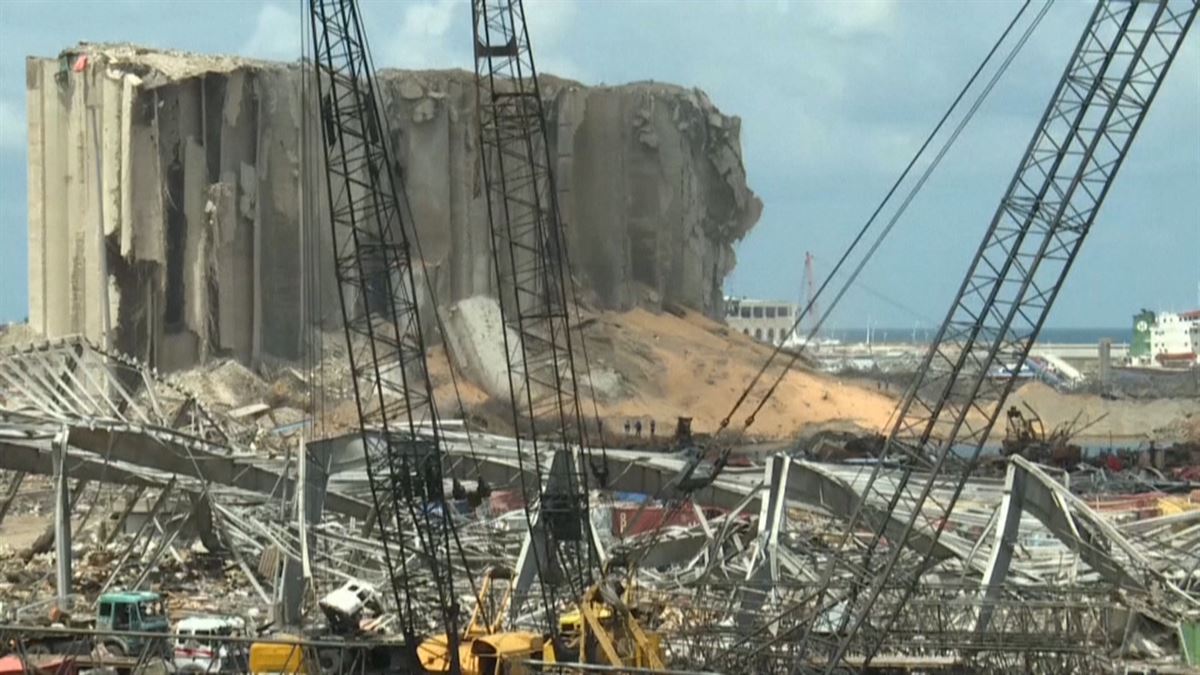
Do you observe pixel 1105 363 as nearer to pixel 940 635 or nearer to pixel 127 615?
pixel 940 635

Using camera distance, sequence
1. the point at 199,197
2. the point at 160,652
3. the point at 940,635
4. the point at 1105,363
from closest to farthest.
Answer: the point at 160,652 < the point at 940,635 < the point at 199,197 < the point at 1105,363

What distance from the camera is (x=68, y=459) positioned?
176ft

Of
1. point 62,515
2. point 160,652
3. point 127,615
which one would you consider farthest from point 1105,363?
point 160,652

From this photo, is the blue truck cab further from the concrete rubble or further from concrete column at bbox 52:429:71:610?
the concrete rubble

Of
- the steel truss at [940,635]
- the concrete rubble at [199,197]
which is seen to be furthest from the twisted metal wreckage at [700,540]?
the concrete rubble at [199,197]

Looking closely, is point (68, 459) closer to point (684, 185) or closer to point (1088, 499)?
point (1088, 499)

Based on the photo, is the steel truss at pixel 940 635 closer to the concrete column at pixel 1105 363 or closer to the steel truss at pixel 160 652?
the steel truss at pixel 160 652

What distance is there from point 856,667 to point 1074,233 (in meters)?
8.82

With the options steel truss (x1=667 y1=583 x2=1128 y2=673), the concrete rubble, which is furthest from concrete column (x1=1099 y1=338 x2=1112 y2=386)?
steel truss (x1=667 y1=583 x2=1128 y2=673)

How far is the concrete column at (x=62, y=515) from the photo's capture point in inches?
1947

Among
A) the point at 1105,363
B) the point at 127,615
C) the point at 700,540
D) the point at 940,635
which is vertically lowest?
the point at 940,635

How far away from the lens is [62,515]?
50.0m

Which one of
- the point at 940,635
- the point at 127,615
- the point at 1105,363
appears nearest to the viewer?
the point at 940,635

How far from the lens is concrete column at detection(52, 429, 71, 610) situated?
49450 mm
